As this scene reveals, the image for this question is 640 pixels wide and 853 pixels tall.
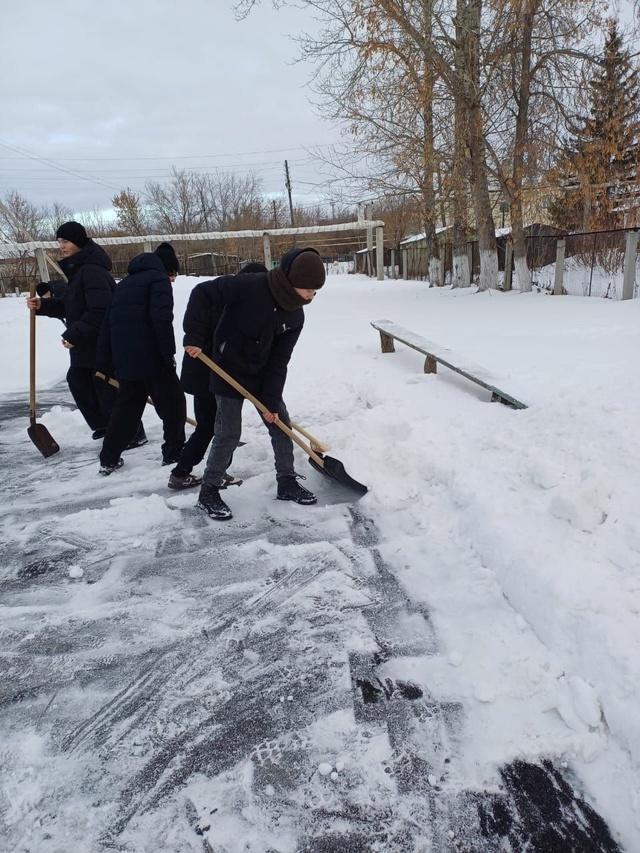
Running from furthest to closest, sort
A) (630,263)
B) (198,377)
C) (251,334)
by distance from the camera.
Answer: (630,263)
(198,377)
(251,334)

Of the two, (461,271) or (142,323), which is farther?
(461,271)

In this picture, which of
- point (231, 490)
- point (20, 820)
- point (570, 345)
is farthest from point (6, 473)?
point (570, 345)

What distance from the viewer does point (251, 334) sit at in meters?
2.99

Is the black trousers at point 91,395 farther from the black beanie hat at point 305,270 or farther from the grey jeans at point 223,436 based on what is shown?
the black beanie hat at point 305,270

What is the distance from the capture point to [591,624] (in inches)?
77.5

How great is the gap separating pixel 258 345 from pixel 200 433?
0.83 meters

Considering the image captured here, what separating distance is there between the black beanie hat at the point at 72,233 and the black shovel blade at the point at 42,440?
1512 mm

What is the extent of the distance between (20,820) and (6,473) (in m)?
3.15

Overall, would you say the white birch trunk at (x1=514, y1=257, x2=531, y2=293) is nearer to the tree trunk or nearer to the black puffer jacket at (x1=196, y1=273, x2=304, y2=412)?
the tree trunk

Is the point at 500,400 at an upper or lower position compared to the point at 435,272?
lower

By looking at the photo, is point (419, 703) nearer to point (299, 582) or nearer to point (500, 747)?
point (500, 747)

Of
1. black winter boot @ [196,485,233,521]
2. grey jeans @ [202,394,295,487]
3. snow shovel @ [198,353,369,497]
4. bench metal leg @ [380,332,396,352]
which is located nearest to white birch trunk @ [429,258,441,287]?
bench metal leg @ [380,332,396,352]

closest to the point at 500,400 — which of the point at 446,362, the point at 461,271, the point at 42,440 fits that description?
the point at 446,362

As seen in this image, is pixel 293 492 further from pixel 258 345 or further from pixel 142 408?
pixel 142 408
